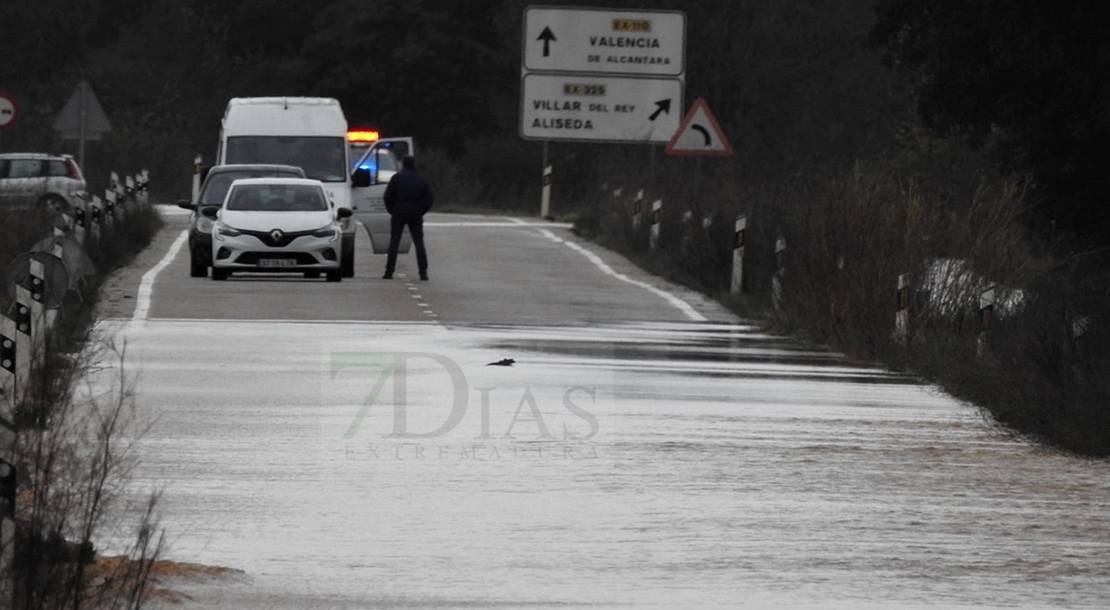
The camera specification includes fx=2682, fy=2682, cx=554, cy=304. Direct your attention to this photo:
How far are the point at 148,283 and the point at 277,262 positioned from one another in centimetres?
224

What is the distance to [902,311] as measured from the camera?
23.1 metres

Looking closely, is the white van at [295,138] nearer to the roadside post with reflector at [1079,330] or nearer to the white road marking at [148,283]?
the white road marking at [148,283]

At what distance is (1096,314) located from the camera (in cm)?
1741

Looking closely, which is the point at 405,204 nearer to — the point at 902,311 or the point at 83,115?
the point at 83,115

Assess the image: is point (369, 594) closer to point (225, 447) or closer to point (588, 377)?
point (225, 447)

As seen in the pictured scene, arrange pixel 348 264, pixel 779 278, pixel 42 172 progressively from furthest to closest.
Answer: pixel 42 172, pixel 348 264, pixel 779 278

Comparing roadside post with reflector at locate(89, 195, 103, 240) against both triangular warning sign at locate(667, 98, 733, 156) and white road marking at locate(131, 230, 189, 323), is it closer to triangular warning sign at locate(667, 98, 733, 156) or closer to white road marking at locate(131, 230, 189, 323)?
white road marking at locate(131, 230, 189, 323)

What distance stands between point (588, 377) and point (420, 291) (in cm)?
1183

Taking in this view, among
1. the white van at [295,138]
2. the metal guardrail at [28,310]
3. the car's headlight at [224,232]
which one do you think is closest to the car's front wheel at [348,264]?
the car's headlight at [224,232]

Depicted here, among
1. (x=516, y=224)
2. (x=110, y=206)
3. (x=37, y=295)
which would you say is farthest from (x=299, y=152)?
(x=37, y=295)

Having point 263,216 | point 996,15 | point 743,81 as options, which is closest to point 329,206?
point 263,216

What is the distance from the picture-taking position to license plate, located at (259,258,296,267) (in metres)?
32.1

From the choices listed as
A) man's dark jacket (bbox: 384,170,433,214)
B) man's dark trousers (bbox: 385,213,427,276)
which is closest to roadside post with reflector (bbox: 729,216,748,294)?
man's dark trousers (bbox: 385,213,427,276)

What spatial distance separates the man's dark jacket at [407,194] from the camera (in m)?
33.9
